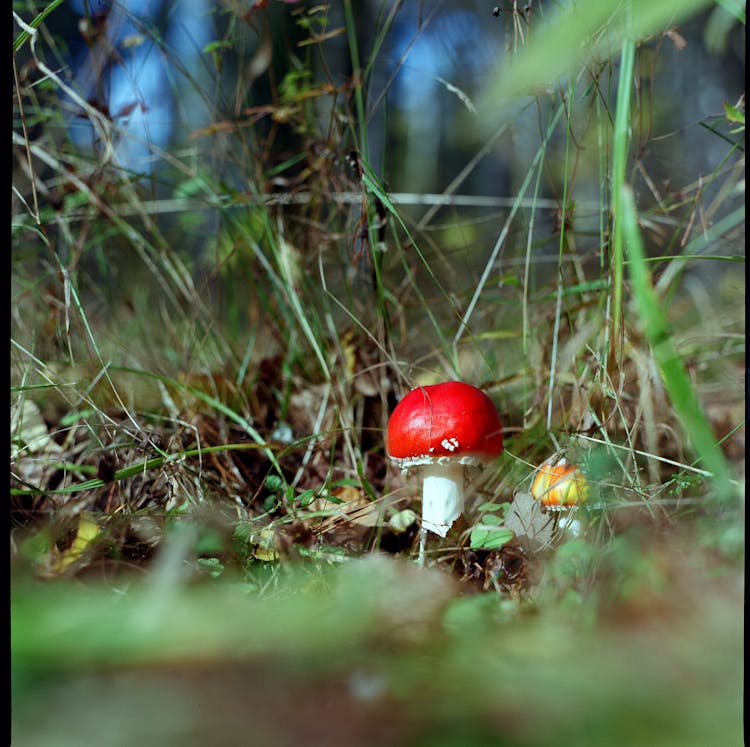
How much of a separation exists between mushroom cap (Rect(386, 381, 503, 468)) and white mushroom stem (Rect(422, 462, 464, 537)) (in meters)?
0.04

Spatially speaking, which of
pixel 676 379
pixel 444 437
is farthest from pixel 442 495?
pixel 676 379

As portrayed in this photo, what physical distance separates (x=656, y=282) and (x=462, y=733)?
3.58ft

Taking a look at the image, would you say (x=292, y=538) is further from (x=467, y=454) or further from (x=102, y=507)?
(x=102, y=507)

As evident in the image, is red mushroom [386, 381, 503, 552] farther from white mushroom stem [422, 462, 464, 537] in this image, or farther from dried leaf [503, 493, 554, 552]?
dried leaf [503, 493, 554, 552]

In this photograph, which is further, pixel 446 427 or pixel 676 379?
pixel 446 427

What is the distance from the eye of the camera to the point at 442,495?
109 centimetres

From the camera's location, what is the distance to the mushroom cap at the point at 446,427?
1023 millimetres

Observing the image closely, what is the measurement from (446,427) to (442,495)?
0.13m

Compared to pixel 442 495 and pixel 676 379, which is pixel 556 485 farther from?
A: pixel 676 379

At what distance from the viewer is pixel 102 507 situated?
47.1 inches

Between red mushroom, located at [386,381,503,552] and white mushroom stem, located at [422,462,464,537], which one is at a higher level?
red mushroom, located at [386,381,503,552]

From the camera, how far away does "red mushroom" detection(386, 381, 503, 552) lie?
1024 millimetres

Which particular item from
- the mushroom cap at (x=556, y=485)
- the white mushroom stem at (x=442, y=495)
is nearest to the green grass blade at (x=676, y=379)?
the mushroom cap at (x=556, y=485)

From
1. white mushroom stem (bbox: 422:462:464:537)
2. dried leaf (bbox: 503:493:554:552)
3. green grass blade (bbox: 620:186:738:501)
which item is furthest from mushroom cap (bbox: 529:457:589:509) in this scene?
green grass blade (bbox: 620:186:738:501)
